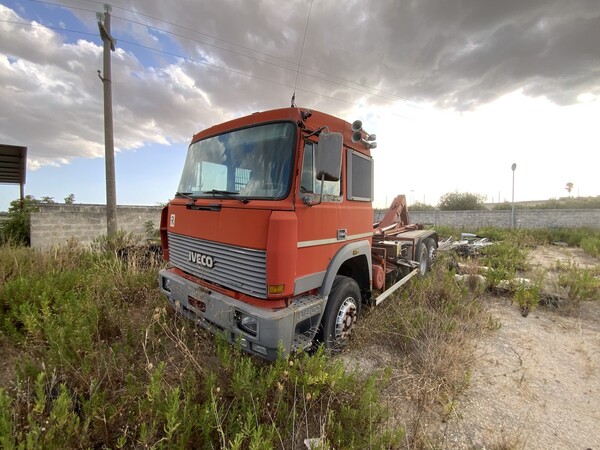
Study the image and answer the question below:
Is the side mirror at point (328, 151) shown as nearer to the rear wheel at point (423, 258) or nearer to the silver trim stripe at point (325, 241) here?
the silver trim stripe at point (325, 241)

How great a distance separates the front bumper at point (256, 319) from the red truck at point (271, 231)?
0.03 feet

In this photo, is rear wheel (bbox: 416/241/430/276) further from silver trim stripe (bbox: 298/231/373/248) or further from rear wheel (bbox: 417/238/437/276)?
silver trim stripe (bbox: 298/231/373/248)

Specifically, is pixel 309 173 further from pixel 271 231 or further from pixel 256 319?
pixel 256 319

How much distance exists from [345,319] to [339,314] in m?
0.14

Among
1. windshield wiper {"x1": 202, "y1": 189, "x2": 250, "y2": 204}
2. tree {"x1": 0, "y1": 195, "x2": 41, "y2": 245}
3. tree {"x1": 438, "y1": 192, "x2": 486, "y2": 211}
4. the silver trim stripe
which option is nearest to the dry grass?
the silver trim stripe

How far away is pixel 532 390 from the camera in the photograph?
283 centimetres

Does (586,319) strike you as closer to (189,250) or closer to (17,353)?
(189,250)

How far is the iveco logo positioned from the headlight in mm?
646

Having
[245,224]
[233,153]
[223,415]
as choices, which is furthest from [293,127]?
[223,415]

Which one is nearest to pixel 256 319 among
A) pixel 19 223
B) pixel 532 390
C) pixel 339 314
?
pixel 339 314

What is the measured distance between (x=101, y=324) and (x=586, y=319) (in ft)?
24.0

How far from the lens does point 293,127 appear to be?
8.66 ft

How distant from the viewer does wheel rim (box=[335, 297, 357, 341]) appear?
3154 millimetres

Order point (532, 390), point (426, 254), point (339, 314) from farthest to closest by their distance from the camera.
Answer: point (426, 254)
point (339, 314)
point (532, 390)
